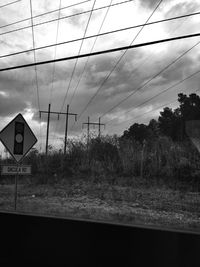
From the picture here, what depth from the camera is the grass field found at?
11.5 metres

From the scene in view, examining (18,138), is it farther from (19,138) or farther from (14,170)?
(14,170)

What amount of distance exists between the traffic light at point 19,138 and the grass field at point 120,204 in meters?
2.50

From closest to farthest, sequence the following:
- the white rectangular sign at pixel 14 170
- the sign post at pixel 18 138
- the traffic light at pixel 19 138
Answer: the white rectangular sign at pixel 14 170, the sign post at pixel 18 138, the traffic light at pixel 19 138

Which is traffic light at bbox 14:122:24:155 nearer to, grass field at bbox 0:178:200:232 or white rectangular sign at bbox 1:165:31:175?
white rectangular sign at bbox 1:165:31:175

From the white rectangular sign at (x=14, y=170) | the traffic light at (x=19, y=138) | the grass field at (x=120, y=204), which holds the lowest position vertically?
the grass field at (x=120, y=204)

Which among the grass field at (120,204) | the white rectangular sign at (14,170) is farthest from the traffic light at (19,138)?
the grass field at (120,204)

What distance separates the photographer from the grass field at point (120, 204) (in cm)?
1146

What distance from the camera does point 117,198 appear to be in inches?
672

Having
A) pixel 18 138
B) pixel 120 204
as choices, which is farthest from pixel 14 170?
pixel 120 204

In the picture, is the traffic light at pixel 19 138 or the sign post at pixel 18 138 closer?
the sign post at pixel 18 138

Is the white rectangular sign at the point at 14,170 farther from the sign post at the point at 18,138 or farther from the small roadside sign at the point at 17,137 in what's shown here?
the small roadside sign at the point at 17,137

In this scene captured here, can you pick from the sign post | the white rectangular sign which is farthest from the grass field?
the sign post

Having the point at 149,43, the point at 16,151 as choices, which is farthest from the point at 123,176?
the point at 149,43

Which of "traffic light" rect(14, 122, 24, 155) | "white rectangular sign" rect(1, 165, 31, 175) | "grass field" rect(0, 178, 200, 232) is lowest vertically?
"grass field" rect(0, 178, 200, 232)
